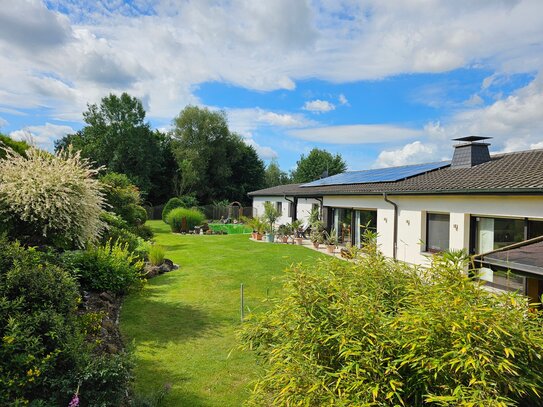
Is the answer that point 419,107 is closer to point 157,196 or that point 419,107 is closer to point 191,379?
point 191,379

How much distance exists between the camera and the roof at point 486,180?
31.6 feet

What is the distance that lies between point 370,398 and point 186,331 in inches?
226

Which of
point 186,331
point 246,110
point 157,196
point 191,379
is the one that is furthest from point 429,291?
point 157,196

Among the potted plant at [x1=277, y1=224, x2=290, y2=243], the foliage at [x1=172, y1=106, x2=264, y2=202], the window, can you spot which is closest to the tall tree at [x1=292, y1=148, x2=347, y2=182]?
the foliage at [x1=172, y1=106, x2=264, y2=202]

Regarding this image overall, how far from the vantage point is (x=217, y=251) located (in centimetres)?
1834

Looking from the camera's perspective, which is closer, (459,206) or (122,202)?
(459,206)

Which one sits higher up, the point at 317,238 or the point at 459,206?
the point at 459,206

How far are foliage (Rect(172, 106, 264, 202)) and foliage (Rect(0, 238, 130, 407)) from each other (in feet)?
127

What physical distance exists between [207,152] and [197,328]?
1540 inches

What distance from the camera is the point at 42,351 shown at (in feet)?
12.1

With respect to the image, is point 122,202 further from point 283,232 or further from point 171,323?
point 171,323

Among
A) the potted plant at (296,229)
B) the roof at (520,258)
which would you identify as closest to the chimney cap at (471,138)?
the potted plant at (296,229)

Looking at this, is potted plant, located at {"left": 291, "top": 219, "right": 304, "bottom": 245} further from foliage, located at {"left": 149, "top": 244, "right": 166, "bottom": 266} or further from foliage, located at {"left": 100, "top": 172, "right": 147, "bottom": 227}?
foliage, located at {"left": 149, "top": 244, "right": 166, "bottom": 266}

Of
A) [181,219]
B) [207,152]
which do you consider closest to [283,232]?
[181,219]
